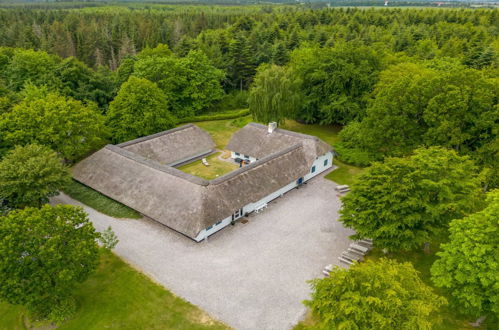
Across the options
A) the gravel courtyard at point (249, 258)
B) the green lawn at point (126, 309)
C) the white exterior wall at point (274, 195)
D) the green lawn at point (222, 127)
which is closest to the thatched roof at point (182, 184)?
the white exterior wall at point (274, 195)

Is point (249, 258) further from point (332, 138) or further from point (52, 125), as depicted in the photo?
point (332, 138)

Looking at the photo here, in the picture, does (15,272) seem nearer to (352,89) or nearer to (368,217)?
(368,217)

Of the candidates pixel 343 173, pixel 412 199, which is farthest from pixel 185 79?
pixel 412 199

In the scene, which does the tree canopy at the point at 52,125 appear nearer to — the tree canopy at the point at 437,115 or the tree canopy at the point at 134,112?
the tree canopy at the point at 134,112

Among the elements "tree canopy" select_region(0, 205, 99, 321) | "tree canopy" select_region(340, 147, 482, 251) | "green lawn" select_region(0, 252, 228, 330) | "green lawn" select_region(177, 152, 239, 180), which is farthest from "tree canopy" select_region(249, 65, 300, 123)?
"tree canopy" select_region(0, 205, 99, 321)

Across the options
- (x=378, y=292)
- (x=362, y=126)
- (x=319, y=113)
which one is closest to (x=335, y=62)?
(x=319, y=113)

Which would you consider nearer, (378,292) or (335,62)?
(378,292)
